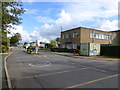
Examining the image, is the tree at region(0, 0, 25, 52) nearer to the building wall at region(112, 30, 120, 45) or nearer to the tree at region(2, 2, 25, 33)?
the tree at region(2, 2, 25, 33)

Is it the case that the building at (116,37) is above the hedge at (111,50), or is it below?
above

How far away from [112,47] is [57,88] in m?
22.3

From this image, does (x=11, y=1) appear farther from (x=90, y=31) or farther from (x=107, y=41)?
(x=107, y=41)

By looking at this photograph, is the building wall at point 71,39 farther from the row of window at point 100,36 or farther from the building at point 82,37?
the row of window at point 100,36

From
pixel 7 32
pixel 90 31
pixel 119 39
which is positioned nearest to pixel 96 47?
pixel 90 31

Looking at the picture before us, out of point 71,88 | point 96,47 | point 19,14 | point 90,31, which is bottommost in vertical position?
point 71,88

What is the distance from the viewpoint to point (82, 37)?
3709 cm

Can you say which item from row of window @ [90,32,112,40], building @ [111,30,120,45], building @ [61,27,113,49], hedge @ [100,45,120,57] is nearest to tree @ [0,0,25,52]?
hedge @ [100,45,120,57]

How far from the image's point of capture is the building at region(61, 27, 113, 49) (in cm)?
3738

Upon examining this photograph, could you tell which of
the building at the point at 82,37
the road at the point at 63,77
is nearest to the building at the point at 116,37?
the building at the point at 82,37

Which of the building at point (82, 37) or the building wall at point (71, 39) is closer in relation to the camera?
the building at point (82, 37)

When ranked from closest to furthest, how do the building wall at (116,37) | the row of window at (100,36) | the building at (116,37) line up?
the row of window at (100,36)
the building at (116,37)
the building wall at (116,37)

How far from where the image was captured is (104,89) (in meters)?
5.00

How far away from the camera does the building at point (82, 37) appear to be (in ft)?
123
